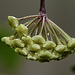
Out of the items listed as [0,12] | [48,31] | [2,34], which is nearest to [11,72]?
[0,12]

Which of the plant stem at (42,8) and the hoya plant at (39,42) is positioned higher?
the plant stem at (42,8)

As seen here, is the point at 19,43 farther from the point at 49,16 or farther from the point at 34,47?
the point at 49,16

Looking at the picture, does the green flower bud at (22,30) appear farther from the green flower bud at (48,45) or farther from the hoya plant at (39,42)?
the green flower bud at (48,45)

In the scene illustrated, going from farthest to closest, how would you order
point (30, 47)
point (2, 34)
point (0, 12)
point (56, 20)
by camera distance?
1. point (56, 20)
2. point (0, 12)
3. point (2, 34)
4. point (30, 47)

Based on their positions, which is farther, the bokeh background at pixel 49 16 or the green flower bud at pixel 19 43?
the bokeh background at pixel 49 16

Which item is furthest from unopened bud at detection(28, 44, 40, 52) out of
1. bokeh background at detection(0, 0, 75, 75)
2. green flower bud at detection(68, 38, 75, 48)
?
bokeh background at detection(0, 0, 75, 75)

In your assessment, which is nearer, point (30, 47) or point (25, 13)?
point (30, 47)

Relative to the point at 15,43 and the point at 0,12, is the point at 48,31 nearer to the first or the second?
the point at 15,43

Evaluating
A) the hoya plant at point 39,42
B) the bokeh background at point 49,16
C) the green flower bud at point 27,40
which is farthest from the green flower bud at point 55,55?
the bokeh background at point 49,16

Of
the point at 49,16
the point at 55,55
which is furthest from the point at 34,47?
the point at 49,16
